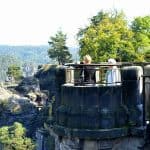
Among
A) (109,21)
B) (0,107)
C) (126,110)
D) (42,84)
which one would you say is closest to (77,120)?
(126,110)

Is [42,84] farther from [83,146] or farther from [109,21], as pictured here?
[83,146]

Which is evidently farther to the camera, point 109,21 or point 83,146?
point 109,21

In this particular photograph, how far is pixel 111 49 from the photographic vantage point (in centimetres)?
3559

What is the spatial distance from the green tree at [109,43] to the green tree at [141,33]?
517 millimetres

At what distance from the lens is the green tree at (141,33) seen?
3654 centimetres

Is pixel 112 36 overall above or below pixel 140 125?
above

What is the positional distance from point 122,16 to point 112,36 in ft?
22.7

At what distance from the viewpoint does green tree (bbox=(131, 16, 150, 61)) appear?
36.5 meters

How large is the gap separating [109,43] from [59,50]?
137ft

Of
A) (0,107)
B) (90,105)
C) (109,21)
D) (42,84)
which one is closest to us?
(90,105)

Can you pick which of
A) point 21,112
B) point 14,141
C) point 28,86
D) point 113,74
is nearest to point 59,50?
point 28,86

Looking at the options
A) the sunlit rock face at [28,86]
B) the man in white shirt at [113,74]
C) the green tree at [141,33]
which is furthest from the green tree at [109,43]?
the sunlit rock face at [28,86]

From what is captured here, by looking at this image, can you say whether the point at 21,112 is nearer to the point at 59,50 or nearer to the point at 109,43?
the point at 59,50

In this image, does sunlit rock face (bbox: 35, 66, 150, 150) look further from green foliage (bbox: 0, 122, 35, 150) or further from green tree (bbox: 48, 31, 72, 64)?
green tree (bbox: 48, 31, 72, 64)
